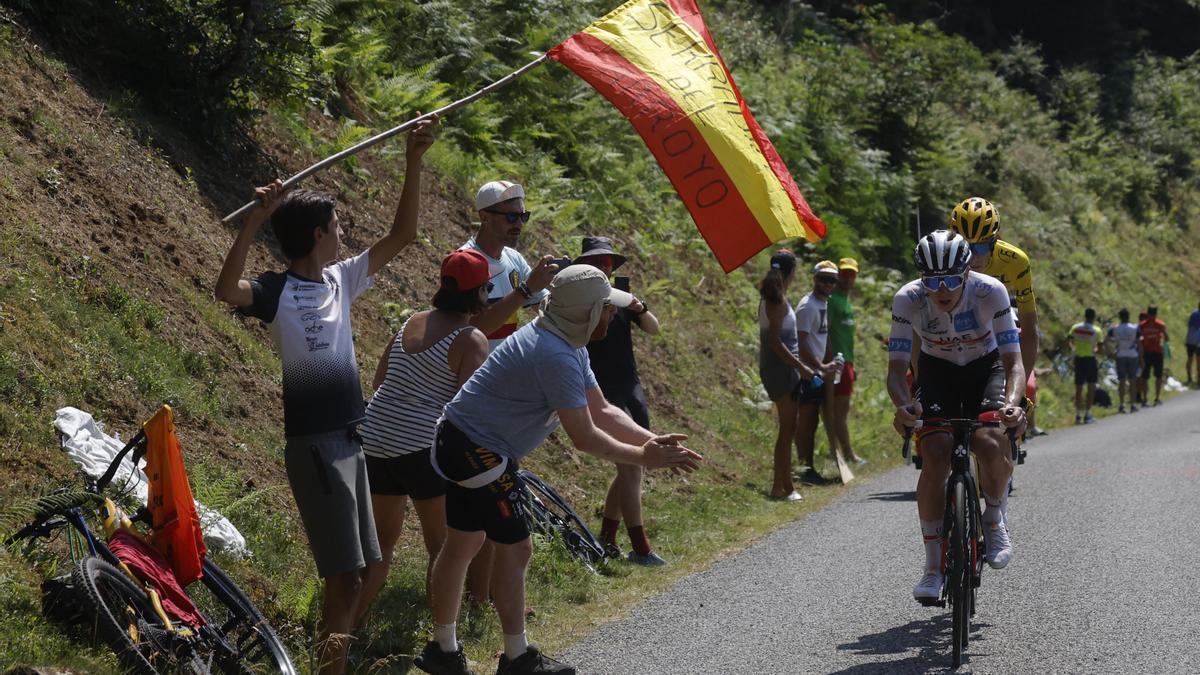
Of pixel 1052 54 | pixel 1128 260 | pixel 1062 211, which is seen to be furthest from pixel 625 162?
pixel 1052 54

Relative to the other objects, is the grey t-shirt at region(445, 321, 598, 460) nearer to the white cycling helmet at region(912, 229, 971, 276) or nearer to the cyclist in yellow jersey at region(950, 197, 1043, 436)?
the white cycling helmet at region(912, 229, 971, 276)

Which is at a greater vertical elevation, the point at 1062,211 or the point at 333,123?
the point at 333,123

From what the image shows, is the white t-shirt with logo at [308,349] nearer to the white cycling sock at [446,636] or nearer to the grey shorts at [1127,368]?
the white cycling sock at [446,636]

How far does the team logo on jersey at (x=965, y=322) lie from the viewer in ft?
24.8

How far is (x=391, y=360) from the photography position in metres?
6.72

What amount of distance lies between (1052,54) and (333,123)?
39151 millimetres

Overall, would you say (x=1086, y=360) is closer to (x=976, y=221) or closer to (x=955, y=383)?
(x=976, y=221)

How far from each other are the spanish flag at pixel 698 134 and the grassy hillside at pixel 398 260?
246 centimetres

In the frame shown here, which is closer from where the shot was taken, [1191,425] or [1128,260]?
[1191,425]

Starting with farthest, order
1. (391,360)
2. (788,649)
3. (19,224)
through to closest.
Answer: (19,224) → (788,649) → (391,360)

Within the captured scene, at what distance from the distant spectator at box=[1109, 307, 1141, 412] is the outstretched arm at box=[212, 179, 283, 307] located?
22.8 meters

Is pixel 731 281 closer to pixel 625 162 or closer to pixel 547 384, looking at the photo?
pixel 625 162

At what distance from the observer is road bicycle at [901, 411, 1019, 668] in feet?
21.8

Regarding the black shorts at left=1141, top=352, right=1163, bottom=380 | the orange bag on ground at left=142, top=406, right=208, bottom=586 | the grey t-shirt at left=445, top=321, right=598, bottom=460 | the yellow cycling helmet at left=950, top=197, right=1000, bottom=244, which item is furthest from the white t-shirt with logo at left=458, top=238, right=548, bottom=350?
the black shorts at left=1141, top=352, right=1163, bottom=380
